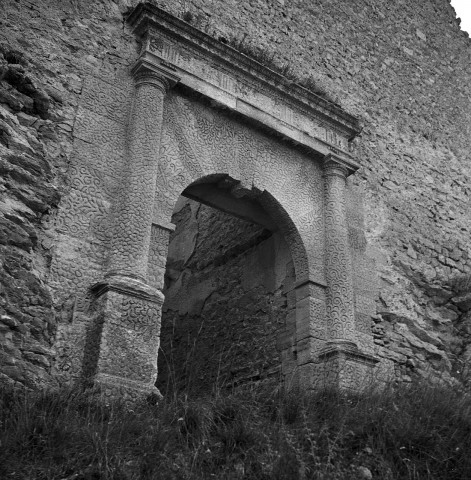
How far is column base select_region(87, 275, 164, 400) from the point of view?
4539mm

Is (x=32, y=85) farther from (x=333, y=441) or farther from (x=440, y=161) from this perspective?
(x=440, y=161)

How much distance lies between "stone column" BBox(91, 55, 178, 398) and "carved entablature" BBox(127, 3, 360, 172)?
0.36 metres

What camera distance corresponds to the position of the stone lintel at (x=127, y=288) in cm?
484

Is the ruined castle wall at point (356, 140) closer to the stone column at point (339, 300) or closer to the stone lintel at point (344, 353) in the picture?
the stone column at point (339, 300)

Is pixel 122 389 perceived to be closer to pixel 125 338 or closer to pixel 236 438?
pixel 125 338

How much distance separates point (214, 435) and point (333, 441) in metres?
0.71

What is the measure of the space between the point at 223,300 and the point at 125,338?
10.5 feet

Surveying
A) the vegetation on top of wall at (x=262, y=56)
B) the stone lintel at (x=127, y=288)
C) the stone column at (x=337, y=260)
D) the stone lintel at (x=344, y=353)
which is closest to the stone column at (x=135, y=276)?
the stone lintel at (x=127, y=288)

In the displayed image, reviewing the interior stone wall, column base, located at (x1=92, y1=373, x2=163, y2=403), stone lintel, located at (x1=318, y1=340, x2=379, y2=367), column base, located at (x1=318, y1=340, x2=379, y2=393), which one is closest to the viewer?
column base, located at (x1=92, y1=373, x2=163, y2=403)

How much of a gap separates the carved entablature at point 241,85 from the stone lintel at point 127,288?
2.25 metres

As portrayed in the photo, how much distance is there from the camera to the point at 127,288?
4.88 metres

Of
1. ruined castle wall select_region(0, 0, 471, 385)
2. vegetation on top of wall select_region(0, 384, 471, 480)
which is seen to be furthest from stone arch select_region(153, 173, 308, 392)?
vegetation on top of wall select_region(0, 384, 471, 480)

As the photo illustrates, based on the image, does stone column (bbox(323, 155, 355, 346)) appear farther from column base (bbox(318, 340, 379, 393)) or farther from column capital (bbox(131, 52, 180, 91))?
column capital (bbox(131, 52, 180, 91))

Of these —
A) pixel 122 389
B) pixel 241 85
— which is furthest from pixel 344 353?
pixel 241 85
